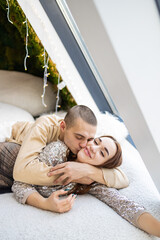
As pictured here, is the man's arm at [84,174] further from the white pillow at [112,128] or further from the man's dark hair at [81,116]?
the white pillow at [112,128]

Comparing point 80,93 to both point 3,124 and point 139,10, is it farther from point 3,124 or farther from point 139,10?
point 139,10

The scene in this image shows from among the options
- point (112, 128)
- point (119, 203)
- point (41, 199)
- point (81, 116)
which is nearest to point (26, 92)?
point (112, 128)

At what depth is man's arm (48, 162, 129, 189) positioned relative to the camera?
147 cm

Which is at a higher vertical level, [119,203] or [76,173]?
[76,173]

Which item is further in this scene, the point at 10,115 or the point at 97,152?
the point at 10,115

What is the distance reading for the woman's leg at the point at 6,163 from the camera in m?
1.71

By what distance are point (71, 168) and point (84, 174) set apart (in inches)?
2.8

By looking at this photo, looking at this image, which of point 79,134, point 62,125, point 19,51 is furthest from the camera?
point 19,51

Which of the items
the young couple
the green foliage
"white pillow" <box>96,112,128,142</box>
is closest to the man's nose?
the young couple

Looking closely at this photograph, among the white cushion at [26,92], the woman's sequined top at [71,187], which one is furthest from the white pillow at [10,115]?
the woman's sequined top at [71,187]

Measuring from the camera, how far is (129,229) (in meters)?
1.31

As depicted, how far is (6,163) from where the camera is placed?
5.60ft

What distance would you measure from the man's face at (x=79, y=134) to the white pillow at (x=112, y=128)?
62cm

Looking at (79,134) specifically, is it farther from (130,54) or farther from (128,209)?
(130,54)
